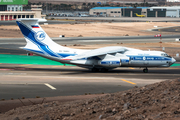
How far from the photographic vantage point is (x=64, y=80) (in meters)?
33.3

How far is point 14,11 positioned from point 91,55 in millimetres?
128295

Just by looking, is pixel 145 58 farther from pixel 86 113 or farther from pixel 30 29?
pixel 86 113

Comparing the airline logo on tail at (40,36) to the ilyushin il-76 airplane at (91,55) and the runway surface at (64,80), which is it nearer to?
the ilyushin il-76 airplane at (91,55)

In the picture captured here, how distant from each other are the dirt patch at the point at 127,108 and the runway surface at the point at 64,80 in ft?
29.5

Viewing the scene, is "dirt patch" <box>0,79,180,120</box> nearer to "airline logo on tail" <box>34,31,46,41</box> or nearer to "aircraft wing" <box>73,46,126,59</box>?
"aircraft wing" <box>73,46,126,59</box>

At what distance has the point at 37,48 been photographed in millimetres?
39219

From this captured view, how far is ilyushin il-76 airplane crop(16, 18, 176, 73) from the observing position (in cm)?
3812

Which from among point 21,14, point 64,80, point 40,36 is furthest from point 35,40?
point 21,14

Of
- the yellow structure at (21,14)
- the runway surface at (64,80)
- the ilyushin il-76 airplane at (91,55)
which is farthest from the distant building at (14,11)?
the ilyushin il-76 airplane at (91,55)

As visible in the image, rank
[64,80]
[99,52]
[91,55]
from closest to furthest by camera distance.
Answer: [64,80] < [91,55] < [99,52]

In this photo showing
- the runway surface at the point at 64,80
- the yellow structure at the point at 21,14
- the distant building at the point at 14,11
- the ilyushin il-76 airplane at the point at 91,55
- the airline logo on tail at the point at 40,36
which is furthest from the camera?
the distant building at the point at 14,11

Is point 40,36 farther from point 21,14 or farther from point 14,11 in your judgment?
point 14,11

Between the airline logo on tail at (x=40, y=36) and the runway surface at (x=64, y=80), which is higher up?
the airline logo on tail at (x=40, y=36)

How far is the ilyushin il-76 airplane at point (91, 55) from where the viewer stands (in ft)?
125
